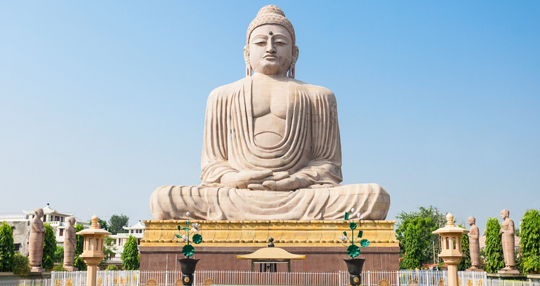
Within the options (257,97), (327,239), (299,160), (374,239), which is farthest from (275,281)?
(257,97)

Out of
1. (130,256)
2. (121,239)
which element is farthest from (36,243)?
(121,239)

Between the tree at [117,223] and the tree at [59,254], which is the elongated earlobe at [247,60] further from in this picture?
the tree at [117,223]

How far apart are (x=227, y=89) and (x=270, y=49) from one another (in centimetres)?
165

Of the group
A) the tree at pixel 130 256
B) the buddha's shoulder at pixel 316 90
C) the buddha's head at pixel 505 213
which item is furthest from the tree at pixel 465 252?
the tree at pixel 130 256

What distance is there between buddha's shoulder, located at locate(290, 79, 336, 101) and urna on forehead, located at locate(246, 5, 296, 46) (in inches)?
56.8

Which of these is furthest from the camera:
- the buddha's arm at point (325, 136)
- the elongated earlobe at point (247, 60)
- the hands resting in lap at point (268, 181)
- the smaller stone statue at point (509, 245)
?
the smaller stone statue at point (509, 245)

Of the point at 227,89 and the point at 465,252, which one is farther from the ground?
the point at 227,89

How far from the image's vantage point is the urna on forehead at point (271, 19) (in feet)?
50.6

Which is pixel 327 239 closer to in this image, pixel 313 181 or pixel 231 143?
pixel 313 181

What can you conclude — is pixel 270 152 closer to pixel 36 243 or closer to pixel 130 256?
pixel 36 243

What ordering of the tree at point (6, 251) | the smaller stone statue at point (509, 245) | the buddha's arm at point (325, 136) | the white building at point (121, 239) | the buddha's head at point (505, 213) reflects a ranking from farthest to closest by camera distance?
1. the white building at point (121, 239)
2. the buddha's head at point (505, 213)
3. the smaller stone statue at point (509, 245)
4. the tree at point (6, 251)
5. the buddha's arm at point (325, 136)

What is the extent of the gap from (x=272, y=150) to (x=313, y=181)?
4.60 ft

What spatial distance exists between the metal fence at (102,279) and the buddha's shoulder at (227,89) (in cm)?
547

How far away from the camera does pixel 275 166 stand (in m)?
14.1
